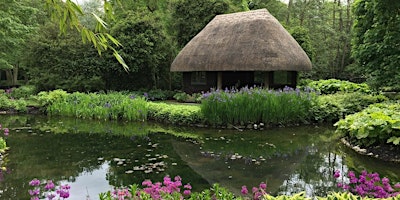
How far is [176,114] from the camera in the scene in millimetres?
11625

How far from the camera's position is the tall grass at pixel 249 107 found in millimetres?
10523

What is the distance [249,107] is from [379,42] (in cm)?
600

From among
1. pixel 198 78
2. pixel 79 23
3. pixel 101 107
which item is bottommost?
pixel 101 107

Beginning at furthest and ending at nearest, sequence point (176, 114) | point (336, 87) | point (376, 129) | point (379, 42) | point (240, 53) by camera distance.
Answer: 1. point (336, 87)
2. point (240, 53)
3. point (379, 42)
4. point (176, 114)
5. point (376, 129)

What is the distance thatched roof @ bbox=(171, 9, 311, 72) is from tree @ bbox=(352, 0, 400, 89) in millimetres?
2734

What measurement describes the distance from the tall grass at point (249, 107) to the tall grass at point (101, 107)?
8.87 ft

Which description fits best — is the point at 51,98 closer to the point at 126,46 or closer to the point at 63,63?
the point at 63,63

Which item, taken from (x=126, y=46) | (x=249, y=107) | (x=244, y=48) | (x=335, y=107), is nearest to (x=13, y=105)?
(x=126, y=46)

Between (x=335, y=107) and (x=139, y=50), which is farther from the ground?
(x=139, y=50)

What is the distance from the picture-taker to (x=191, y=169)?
20.4 ft

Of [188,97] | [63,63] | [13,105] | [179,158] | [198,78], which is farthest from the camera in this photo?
[198,78]

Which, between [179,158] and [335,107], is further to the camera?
[335,107]

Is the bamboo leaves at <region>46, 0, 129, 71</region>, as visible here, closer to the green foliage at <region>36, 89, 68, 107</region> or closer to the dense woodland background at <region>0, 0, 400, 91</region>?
the dense woodland background at <region>0, 0, 400, 91</region>

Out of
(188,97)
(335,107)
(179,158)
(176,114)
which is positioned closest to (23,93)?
(188,97)
